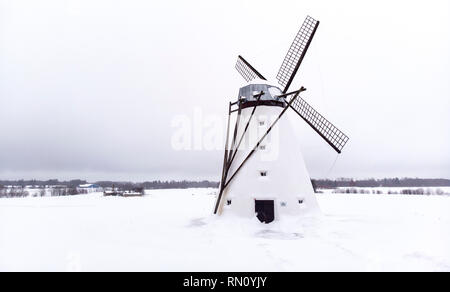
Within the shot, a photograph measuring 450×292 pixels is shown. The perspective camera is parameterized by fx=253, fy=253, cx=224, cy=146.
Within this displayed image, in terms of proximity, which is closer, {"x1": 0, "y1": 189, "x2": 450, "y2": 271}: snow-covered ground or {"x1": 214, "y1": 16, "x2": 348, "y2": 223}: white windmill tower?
{"x1": 0, "y1": 189, "x2": 450, "y2": 271}: snow-covered ground

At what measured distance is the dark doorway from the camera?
12.6 meters

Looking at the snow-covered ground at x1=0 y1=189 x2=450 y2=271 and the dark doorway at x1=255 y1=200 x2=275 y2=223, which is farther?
the dark doorway at x1=255 y1=200 x2=275 y2=223

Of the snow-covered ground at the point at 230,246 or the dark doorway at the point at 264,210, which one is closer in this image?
the snow-covered ground at the point at 230,246

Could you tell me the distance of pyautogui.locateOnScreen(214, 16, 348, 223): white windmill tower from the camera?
41.7 feet

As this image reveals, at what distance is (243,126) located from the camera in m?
14.2

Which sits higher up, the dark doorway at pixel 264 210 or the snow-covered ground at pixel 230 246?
the dark doorway at pixel 264 210

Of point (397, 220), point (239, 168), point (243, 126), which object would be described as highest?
point (243, 126)

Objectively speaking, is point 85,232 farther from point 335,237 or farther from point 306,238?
point 335,237

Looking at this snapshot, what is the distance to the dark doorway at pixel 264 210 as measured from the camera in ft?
41.4

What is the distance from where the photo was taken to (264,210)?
500 inches

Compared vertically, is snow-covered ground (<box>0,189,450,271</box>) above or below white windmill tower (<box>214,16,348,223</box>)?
below
